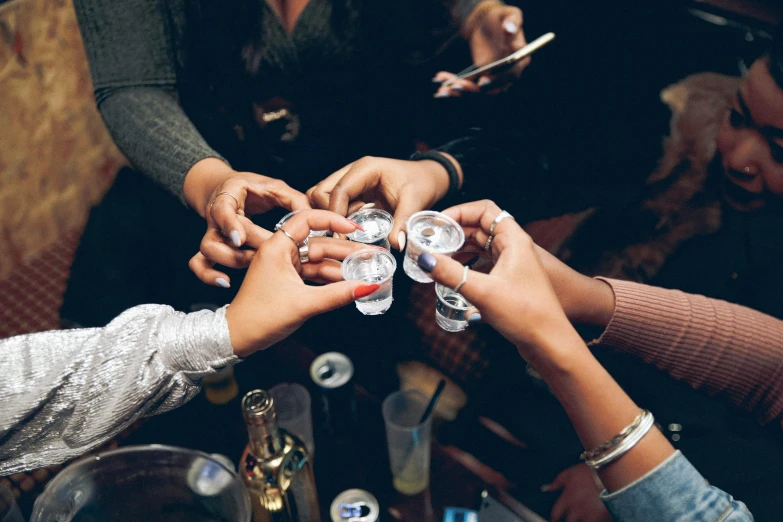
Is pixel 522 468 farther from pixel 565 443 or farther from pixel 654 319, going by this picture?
pixel 654 319

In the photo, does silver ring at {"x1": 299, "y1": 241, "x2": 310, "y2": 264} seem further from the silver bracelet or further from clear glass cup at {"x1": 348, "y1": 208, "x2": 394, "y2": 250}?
the silver bracelet

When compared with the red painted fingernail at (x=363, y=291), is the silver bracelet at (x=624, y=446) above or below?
below

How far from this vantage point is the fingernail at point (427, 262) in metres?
1.08

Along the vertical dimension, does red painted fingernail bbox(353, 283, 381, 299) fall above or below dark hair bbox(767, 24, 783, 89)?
below

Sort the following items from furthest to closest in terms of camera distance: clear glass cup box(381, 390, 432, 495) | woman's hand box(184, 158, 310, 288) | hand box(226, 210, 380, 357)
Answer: woman's hand box(184, 158, 310, 288) → clear glass cup box(381, 390, 432, 495) → hand box(226, 210, 380, 357)

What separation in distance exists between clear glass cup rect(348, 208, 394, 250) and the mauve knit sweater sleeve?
28.7 inches

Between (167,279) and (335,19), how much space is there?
4.95 ft

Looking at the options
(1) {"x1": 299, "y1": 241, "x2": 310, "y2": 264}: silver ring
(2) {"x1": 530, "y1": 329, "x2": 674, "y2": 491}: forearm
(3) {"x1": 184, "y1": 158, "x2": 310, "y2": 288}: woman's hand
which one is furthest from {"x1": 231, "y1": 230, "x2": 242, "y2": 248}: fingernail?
(2) {"x1": 530, "y1": 329, "x2": 674, "y2": 491}: forearm

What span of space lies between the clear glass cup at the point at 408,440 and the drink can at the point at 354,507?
0.40 ft

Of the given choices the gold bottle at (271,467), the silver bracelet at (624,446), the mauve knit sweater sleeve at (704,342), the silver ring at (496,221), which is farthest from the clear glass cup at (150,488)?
the mauve knit sweater sleeve at (704,342)

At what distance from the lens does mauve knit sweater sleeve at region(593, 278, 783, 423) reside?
5.15 ft

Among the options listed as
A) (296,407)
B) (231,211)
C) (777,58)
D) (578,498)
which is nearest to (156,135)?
(231,211)

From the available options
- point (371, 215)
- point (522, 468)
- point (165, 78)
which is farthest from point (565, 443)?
point (165, 78)

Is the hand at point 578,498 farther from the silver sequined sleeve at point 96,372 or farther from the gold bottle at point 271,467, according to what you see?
the silver sequined sleeve at point 96,372
